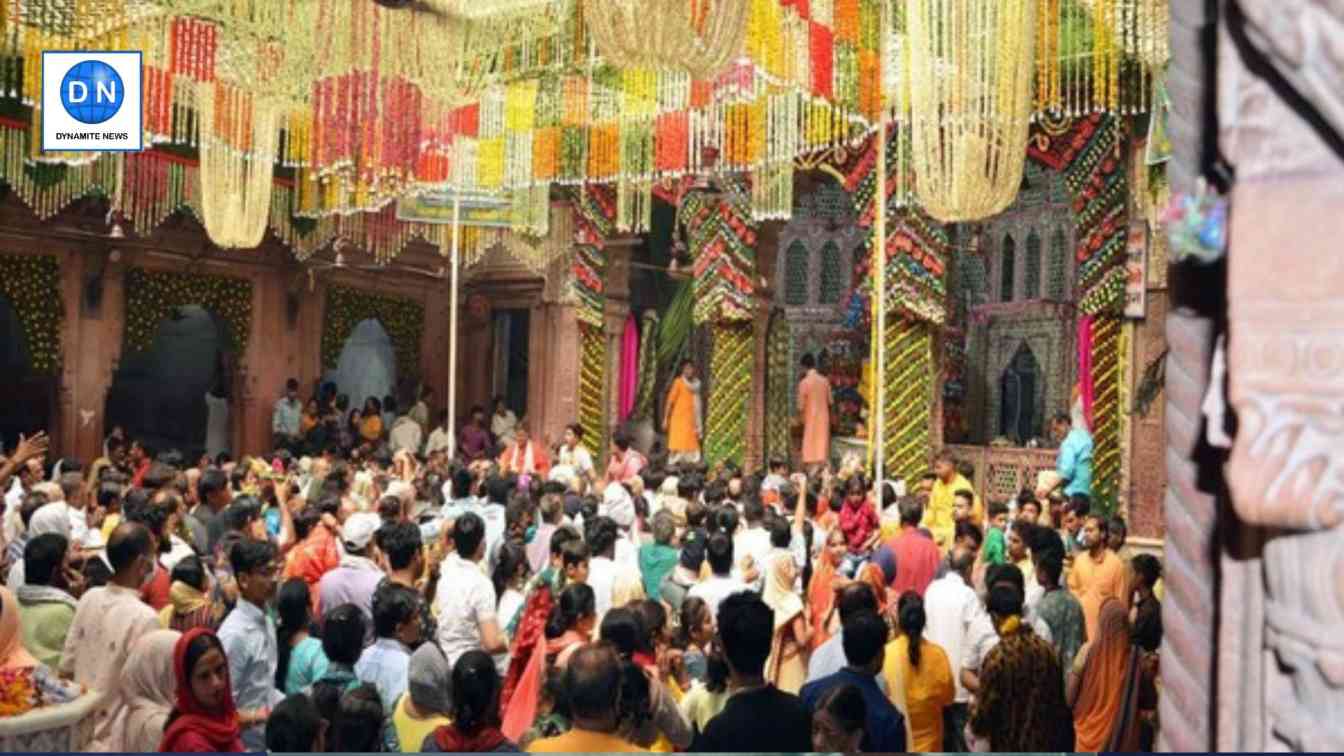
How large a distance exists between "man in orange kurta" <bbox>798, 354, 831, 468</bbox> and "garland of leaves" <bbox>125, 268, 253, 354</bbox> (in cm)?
681

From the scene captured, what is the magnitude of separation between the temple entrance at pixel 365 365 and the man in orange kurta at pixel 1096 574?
13412mm

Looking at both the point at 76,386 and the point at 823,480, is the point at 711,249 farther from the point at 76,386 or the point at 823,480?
the point at 76,386

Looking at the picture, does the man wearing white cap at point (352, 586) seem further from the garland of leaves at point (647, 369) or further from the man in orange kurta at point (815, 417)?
the garland of leaves at point (647, 369)

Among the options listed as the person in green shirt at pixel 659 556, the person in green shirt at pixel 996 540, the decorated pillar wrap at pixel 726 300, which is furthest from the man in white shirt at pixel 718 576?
the decorated pillar wrap at pixel 726 300

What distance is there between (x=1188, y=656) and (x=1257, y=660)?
9 centimetres

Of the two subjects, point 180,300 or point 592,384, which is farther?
point 592,384

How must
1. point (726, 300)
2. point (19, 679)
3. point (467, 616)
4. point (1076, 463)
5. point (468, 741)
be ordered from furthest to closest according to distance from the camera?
point (726, 300) < point (1076, 463) < point (467, 616) < point (19, 679) < point (468, 741)

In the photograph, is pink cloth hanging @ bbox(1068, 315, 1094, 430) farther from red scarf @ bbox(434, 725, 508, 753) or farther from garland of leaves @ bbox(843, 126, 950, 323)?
red scarf @ bbox(434, 725, 508, 753)

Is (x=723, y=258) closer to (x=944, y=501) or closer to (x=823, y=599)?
(x=944, y=501)

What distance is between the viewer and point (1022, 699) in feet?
13.0

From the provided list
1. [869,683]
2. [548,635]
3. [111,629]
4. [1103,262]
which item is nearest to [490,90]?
[1103,262]

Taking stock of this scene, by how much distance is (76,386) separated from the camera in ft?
47.8

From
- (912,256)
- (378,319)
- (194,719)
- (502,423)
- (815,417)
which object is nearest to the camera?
(194,719)

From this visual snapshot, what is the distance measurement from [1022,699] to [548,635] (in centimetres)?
144
